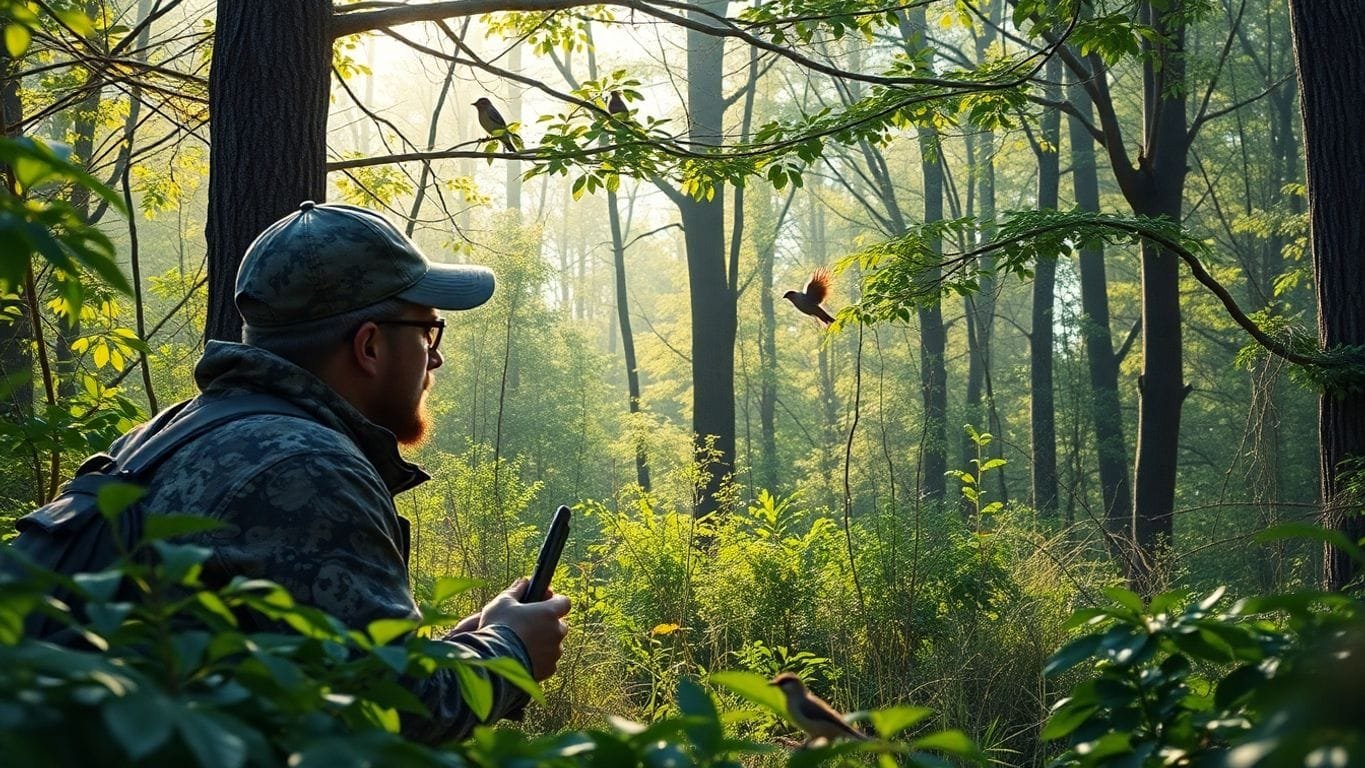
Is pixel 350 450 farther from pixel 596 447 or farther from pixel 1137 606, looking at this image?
pixel 596 447

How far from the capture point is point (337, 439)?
2096 millimetres

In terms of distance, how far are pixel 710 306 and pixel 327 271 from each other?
14.9m

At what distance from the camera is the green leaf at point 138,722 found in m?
0.68

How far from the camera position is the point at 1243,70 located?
26.0 meters

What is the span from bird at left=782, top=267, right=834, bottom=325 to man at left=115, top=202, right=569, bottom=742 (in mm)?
4346

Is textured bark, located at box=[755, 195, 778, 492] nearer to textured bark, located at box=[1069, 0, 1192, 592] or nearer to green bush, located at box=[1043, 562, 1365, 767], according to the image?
textured bark, located at box=[1069, 0, 1192, 592]

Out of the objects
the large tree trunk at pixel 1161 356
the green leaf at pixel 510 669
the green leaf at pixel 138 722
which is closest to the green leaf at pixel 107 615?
the green leaf at pixel 138 722

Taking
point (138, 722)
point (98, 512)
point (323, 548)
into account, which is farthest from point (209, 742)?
point (98, 512)

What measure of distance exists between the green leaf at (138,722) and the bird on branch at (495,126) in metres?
4.80

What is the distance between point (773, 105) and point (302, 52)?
26343mm

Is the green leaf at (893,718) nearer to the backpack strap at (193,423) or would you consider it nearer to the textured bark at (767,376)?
the backpack strap at (193,423)

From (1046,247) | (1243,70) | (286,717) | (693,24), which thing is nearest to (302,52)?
(693,24)

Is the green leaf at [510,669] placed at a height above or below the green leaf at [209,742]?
below

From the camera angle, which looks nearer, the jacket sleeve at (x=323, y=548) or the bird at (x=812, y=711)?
the bird at (x=812, y=711)
